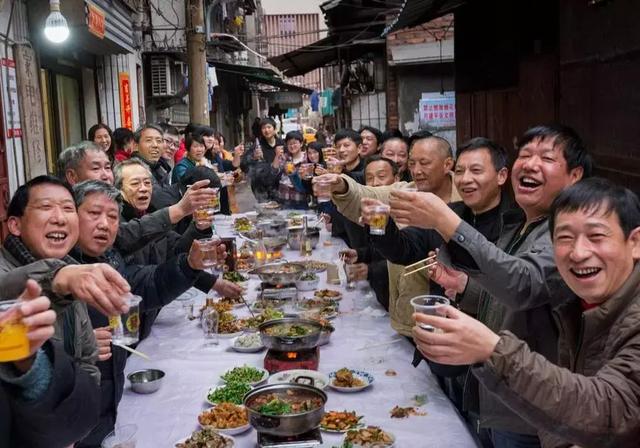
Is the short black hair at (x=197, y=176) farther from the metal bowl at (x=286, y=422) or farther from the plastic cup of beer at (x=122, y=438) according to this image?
the metal bowl at (x=286, y=422)

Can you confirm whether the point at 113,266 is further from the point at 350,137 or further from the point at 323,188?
the point at 350,137

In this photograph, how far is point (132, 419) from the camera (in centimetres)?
341

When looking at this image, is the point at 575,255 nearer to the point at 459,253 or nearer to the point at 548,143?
the point at 459,253

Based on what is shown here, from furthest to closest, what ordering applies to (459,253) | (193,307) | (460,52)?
(460,52)
(193,307)
(459,253)

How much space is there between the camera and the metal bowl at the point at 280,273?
219 inches

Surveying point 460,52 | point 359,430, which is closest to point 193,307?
point 359,430

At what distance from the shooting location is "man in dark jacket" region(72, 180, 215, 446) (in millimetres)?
3289

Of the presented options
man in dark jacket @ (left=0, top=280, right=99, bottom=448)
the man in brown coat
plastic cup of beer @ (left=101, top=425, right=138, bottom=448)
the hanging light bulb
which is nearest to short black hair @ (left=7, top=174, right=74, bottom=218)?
man in dark jacket @ (left=0, top=280, right=99, bottom=448)

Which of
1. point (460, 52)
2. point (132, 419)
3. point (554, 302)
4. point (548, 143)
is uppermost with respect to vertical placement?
point (460, 52)

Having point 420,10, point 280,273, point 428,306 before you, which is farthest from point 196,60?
point 428,306

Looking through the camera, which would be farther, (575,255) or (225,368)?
(225,368)

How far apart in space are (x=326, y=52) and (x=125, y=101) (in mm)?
7647

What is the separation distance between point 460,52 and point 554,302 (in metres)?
7.86

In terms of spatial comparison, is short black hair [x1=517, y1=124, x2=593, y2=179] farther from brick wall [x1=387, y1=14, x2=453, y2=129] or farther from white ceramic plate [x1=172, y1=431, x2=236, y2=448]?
brick wall [x1=387, y1=14, x2=453, y2=129]
